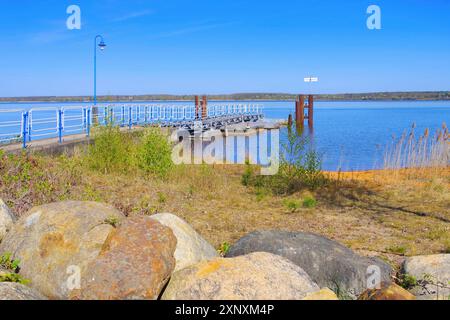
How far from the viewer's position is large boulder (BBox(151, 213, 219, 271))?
4848mm

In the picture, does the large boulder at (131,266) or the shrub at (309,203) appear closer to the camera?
the large boulder at (131,266)

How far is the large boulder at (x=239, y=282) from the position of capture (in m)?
3.76

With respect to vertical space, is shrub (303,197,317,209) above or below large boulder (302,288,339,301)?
below

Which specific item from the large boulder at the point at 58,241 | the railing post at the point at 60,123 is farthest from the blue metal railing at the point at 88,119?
the large boulder at the point at 58,241

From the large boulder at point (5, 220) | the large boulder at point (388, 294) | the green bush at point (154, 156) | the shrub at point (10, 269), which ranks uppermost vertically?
the green bush at point (154, 156)

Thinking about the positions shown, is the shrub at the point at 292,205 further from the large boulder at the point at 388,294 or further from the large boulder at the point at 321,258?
the large boulder at the point at 388,294

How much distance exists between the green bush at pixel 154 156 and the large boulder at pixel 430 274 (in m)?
7.62

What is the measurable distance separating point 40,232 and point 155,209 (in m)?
3.84

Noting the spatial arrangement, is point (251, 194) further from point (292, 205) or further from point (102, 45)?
point (102, 45)

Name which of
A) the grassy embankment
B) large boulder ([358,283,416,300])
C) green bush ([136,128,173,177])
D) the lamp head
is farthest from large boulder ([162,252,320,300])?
the lamp head

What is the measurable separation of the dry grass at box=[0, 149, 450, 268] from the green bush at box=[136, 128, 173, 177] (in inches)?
12.1

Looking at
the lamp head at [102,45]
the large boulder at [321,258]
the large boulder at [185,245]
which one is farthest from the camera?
the lamp head at [102,45]

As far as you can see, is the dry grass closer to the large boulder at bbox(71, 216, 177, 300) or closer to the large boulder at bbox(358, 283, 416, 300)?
the large boulder at bbox(71, 216, 177, 300)

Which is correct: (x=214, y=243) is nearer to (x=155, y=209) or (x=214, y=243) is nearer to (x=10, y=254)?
(x=155, y=209)
